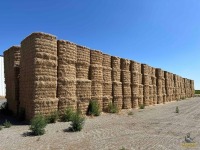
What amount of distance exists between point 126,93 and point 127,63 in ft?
7.97

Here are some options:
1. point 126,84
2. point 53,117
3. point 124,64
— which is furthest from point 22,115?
point 124,64

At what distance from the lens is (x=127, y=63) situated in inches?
762

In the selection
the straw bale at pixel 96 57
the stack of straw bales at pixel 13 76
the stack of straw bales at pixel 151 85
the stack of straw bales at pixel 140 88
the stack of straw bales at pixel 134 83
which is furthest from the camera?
the stack of straw bales at pixel 151 85

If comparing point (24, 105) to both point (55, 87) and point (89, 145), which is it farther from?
point (89, 145)

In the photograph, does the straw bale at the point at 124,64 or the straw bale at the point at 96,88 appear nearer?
the straw bale at the point at 96,88

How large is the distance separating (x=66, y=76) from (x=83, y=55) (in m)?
2.20

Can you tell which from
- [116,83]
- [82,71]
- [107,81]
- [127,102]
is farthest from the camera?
[127,102]

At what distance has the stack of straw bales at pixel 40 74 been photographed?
35.7 ft

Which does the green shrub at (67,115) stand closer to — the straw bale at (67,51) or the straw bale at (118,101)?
the straw bale at (67,51)

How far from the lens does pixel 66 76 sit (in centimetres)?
1248

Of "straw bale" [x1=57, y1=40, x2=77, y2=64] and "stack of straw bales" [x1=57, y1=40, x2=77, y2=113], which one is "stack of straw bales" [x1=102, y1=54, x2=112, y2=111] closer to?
"stack of straw bales" [x1=57, y1=40, x2=77, y2=113]

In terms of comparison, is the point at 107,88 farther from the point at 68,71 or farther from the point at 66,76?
the point at 66,76

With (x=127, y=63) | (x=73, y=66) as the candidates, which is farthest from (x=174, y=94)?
(x=73, y=66)

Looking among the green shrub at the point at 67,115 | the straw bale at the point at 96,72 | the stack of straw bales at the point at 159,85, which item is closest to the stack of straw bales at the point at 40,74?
the green shrub at the point at 67,115
